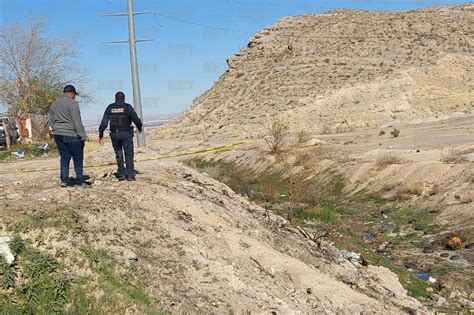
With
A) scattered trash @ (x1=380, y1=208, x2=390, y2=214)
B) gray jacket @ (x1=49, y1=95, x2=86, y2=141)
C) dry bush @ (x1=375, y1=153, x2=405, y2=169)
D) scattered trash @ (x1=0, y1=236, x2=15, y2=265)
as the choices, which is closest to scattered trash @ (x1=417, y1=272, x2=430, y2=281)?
scattered trash @ (x1=380, y1=208, x2=390, y2=214)

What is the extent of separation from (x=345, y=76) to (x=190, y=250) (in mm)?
46221

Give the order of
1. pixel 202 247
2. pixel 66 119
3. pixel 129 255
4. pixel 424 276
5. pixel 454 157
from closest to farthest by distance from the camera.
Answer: pixel 129 255 → pixel 202 247 → pixel 66 119 → pixel 424 276 → pixel 454 157

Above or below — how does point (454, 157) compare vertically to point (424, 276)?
above

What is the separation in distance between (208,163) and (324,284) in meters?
22.2

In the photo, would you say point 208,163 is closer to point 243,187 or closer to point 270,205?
point 243,187

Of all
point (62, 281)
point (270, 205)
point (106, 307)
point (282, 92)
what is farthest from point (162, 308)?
point (282, 92)

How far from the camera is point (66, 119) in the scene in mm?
9102

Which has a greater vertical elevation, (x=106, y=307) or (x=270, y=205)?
(x=106, y=307)

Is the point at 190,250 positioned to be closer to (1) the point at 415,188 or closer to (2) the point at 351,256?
(2) the point at 351,256

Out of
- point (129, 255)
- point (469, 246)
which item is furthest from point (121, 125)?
point (469, 246)

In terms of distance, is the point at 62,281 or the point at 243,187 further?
the point at 243,187

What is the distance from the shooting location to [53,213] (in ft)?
24.1

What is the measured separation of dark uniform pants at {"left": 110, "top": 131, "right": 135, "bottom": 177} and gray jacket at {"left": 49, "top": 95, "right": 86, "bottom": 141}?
101 cm

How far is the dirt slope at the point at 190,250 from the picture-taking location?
263 inches
